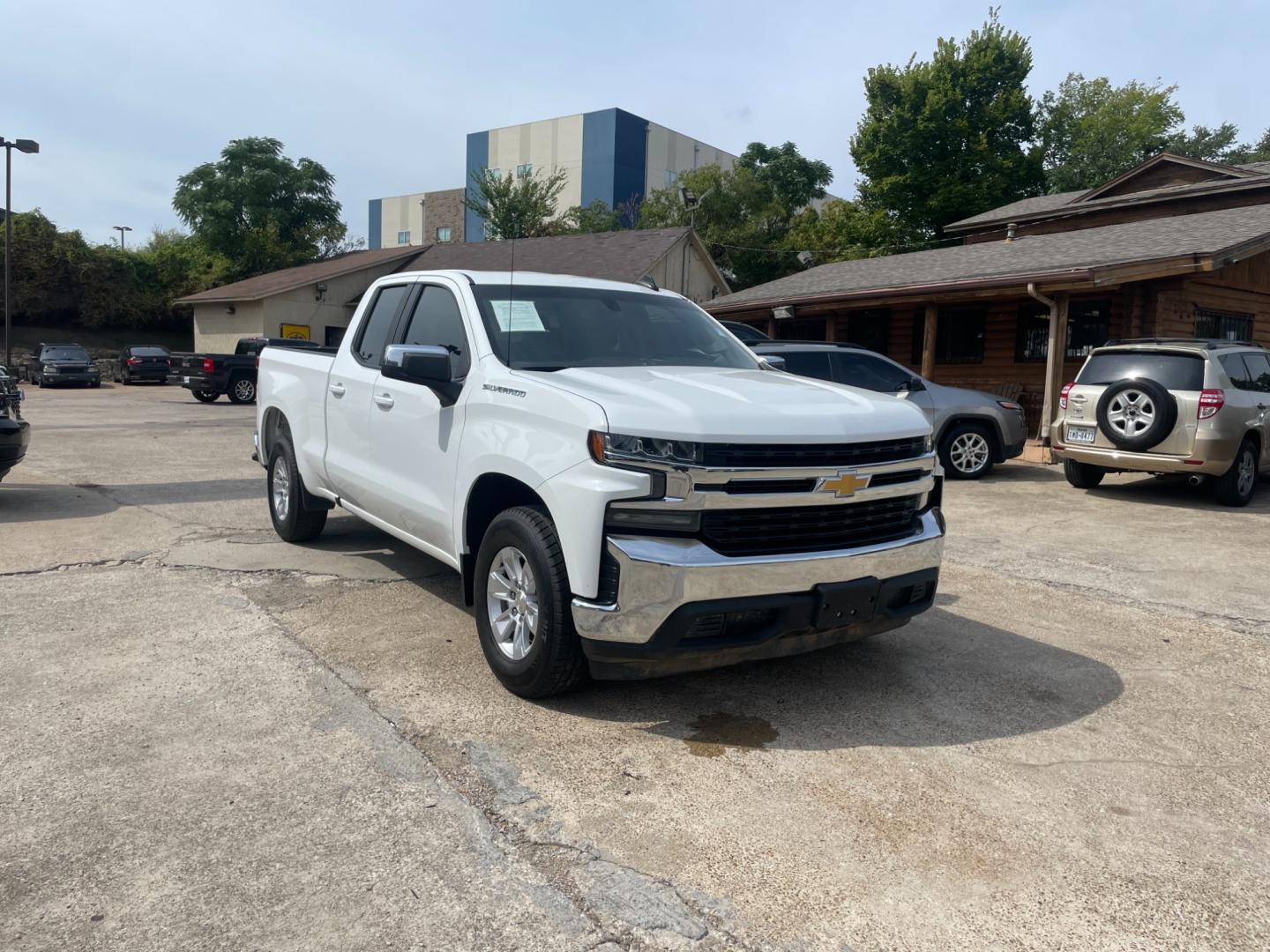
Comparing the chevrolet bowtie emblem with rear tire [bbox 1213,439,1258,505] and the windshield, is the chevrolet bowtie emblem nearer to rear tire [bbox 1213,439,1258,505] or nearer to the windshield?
the windshield

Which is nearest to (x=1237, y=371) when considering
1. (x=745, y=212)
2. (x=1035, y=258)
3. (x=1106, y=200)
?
(x=1035, y=258)

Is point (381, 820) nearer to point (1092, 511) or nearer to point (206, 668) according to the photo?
point (206, 668)

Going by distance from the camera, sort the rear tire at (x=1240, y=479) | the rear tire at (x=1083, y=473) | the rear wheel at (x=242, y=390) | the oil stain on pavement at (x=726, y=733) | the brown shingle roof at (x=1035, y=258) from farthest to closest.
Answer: the rear wheel at (x=242, y=390), the brown shingle roof at (x=1035, y=258), the rear tire at (x=1083, y=473), the rear tire at (x=1240, y=479), the oil stain on pavement at (x=726, y=733)

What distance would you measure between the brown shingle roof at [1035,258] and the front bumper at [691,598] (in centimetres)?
1232

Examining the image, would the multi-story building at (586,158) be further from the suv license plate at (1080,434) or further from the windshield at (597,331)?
the windshield at (597,331)

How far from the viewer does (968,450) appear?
11852 mm

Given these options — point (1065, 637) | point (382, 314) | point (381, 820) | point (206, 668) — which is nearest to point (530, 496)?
point (381, 820)

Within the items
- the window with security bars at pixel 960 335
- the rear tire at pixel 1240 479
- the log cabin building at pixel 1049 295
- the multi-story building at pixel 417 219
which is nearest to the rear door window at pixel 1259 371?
→ the rear tire at pixel 1240 479

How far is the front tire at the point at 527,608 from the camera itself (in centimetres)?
375

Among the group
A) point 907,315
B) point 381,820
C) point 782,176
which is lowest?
Result: point 381,820

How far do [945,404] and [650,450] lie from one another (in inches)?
A: 351

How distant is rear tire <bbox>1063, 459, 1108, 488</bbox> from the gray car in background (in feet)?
2.82

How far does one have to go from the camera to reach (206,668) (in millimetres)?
4453

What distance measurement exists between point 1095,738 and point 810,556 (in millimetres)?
1423
